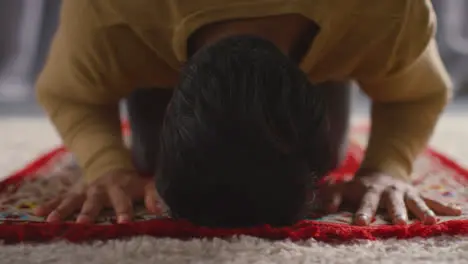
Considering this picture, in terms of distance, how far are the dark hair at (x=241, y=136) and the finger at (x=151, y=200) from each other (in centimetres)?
10

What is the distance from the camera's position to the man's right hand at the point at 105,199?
0.73 m

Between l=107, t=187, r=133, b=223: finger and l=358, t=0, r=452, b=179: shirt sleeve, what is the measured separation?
27 centimetres

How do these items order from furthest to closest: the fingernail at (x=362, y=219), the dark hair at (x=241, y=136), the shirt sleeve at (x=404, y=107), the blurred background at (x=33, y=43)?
the blurred background at (x=33, y=43), the shirt sleeve at (x=404, y=107), the fingernail at (x=362, y=219), the dark hair at (x=241, y=136)

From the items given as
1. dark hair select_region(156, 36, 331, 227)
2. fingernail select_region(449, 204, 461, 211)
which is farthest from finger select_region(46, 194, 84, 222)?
fingernail select_region(449, 204, 461, 211)

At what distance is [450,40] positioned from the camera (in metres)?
1.90

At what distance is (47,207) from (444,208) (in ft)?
1.25

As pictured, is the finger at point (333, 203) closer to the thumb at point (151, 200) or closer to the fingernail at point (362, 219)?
the fingernail at point (362, 219)

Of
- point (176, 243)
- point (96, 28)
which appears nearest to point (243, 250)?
point (176, 243)

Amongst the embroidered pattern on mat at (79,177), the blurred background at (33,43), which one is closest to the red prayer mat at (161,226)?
the embroidered pattern on mat at (79,177)

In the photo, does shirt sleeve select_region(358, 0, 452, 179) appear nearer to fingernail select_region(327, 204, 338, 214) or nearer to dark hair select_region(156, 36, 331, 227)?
fingernail select_region(327, 204, 338, 214)

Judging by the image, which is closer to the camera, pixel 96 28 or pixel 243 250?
pixel 243 250

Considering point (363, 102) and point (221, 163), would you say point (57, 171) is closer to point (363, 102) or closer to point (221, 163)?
point (221, 163)

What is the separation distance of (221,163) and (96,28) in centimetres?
26

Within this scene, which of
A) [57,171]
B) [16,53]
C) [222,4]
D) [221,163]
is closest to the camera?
[221,163]
